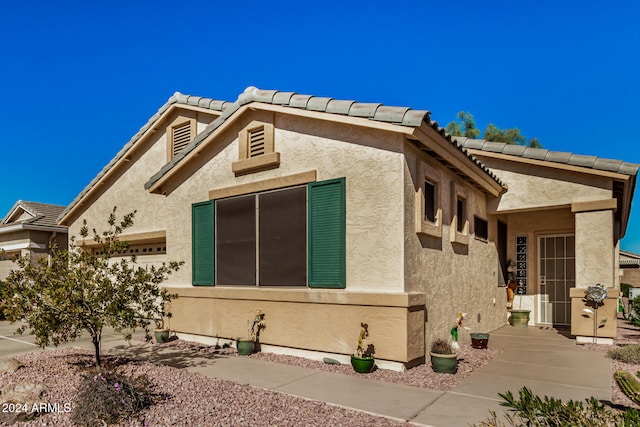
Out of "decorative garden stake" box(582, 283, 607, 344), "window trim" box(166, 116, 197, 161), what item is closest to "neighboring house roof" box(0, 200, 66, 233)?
"window trim" box(166, 116, 197, 161)

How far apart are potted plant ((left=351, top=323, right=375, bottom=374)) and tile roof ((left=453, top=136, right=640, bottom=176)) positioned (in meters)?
7.15

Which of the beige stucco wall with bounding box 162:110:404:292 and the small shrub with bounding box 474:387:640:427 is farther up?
the beige stucco wall with bounding box 162:110:404:292

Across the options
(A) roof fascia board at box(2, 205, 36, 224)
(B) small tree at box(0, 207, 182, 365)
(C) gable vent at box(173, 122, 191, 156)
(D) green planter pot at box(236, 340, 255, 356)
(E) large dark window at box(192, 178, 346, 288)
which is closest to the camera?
(B) small tree at box(0, 207, 182, 365)

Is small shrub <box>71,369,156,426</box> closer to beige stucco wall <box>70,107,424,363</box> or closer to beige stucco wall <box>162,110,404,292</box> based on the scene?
beige stucco wall <box>70,107,424,363</box>

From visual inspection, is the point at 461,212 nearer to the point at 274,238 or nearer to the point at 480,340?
the point at 480,340

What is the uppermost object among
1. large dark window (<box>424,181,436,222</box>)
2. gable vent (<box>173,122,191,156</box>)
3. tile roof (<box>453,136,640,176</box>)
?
gable vent (<box>173,122,191,156</box>)

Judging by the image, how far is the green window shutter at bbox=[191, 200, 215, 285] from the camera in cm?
1005

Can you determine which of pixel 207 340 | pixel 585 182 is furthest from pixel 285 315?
pixel 585 182

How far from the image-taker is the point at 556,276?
12.9 meters

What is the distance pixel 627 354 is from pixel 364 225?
582 centimetres

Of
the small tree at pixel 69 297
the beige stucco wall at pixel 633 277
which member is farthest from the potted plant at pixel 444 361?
the beige stucco wall at pixel 633 277

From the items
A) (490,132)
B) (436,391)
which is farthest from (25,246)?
(490,132)

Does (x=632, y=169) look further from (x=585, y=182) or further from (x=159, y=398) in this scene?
(x=159, y=398)

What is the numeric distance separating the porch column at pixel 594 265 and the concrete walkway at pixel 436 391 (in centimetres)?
85
